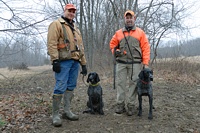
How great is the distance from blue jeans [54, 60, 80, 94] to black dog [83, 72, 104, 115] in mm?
568

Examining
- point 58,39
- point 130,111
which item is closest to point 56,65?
point 58,39

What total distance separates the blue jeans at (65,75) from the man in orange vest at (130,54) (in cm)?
110

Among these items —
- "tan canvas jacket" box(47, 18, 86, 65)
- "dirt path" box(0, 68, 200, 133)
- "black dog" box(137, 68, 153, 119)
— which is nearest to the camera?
"tan canvas jacket" box(47, 18, 86, 65)

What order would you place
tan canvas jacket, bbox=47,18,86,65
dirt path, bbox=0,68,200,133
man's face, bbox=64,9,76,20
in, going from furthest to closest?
man's face, bbox=64,9,76,20, dirt path, bbox=0,68,200,133, tan canvas jacket, bbox=47,18,86,65

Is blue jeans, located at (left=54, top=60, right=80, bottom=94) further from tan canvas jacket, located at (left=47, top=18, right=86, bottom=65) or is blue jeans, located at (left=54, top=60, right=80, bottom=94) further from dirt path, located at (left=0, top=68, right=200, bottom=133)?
dirt path, located at (left=0, top=68, right=200, bottom=133)

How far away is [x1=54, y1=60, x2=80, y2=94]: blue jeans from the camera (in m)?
3.95

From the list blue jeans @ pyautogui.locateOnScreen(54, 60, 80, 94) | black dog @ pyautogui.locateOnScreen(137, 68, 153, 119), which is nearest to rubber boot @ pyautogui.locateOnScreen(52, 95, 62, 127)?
blue jeans @ pyautogui.locateOnScreen(54, 60, 80, 94)

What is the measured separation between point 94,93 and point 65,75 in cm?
101

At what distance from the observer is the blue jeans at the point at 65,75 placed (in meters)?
3.95

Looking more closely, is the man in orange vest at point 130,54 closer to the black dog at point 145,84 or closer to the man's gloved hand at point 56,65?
the black dog at point 145,84

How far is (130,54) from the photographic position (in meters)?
4.67

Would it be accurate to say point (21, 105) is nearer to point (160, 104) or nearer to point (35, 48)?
point (35, 48)

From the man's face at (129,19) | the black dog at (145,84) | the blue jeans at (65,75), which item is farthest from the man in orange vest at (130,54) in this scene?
the blue jeans at (65,75)

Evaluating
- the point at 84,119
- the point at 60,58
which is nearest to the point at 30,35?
the point at 60,58
